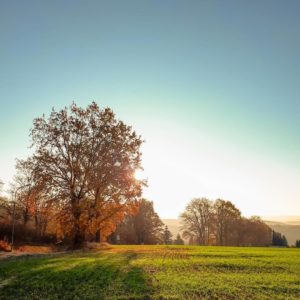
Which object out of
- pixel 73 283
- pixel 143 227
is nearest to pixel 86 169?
pixel 73 283

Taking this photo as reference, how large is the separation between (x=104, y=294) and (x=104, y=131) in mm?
24641

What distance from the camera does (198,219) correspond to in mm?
94000

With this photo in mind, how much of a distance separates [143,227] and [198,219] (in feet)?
60.3

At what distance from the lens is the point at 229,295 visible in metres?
10.4

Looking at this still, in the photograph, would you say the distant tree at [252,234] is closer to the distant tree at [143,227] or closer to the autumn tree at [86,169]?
the distant tree at [143,227]

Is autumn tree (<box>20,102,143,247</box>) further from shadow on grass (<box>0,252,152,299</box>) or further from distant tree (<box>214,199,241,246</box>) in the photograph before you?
distant tree (<box>214,199,241,246</box>)

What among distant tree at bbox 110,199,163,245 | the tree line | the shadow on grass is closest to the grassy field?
the shadow on grass

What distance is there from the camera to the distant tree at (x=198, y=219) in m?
92.7

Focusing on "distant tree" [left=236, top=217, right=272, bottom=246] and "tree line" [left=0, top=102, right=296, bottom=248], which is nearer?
"tree line" [left=0, top=102, right=296, bottom=248]

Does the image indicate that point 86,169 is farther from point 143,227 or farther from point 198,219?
point 198,219

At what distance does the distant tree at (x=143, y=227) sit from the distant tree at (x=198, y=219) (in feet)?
31.7

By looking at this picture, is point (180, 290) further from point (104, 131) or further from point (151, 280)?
point (104, 131)

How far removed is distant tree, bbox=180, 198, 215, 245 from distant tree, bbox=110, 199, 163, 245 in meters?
9.66

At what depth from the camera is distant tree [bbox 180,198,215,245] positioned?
92688 mm
